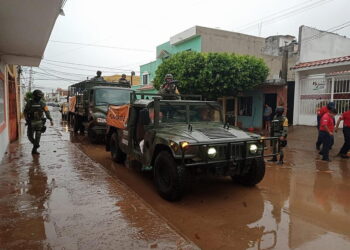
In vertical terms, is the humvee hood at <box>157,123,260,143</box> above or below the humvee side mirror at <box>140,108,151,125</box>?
below

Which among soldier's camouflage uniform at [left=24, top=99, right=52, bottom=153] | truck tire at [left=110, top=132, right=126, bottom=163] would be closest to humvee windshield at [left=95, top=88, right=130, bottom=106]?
soldier's camouflage uniform at [left=24, top=99, right=52, bottom=153]

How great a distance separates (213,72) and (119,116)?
797 cm

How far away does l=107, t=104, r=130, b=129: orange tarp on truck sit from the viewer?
20.9 ft

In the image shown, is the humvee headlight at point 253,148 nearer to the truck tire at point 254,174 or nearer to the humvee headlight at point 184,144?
the truck tire at point 254,174

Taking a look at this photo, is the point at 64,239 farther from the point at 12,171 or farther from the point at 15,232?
the point at 12,171

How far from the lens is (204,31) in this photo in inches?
754

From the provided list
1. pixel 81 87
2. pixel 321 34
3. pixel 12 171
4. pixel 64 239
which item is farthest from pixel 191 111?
pixel 321 34

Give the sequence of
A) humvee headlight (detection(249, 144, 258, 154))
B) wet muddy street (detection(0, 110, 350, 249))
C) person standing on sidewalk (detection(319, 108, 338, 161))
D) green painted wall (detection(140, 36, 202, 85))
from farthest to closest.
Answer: green painted wall (detection(140, 36, 202, 85)) < person standing on sidewalk (detection(319, 108, 338, 161)) < humvee headlight (detection(249, 144, 258, 154)) < wet muddy street (detection(0, 110, 350, 249))

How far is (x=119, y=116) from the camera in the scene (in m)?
6.80

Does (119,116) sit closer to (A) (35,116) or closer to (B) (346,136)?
(A) (35,116)

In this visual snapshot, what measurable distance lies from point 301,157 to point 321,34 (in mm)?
10712

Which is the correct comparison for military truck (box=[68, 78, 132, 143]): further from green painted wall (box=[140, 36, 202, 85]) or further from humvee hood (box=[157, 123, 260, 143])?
green painted wall (box=[140, 36, 202, 85])

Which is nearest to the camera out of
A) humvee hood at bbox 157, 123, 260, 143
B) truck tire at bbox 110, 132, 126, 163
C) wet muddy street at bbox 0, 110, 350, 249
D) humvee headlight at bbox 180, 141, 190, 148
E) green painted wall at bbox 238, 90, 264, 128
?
wet muddy street at bbox 0, 110, 350, 249

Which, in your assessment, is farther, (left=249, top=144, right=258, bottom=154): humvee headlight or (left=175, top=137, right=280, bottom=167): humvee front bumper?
(left=249, top=144, right=258, bottom=154): humvee headlight
